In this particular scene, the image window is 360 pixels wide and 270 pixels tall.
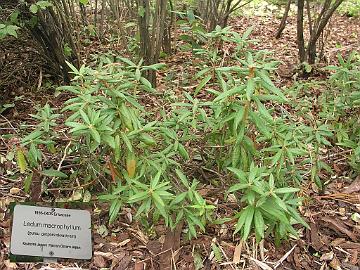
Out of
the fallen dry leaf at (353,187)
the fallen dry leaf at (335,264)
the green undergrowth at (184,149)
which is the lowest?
the fallen dry leaf at (335,264)

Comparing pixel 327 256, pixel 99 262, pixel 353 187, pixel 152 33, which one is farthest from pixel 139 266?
pixel 152 33

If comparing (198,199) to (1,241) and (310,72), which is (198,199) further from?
(310,72)

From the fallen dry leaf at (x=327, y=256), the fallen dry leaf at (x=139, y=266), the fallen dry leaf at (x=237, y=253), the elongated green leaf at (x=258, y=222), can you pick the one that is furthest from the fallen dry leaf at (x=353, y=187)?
the fallen dry leaf at (x=139, y=266)

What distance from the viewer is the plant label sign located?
92.4 inches

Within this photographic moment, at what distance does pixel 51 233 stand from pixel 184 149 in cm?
76

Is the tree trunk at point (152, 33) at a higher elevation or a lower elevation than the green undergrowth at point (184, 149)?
higher

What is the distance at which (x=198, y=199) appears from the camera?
207 cm

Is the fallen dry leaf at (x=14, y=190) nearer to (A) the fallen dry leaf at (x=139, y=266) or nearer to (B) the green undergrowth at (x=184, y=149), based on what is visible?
(B) the green undergrowth at (x=184, y=149)

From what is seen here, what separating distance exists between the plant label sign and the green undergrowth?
15 centimetres

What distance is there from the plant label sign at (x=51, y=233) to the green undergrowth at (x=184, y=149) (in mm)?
151

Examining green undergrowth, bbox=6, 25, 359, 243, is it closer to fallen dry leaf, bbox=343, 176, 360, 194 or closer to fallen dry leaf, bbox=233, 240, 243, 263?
fallen dry leaf, bbox=233, 240, 243, 263

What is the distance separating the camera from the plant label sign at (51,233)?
235 cm

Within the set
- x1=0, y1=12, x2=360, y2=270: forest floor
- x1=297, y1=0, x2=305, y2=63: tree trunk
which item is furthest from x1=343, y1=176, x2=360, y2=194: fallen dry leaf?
x1=297, y1=0, x2=305, y2=63: tree trunk

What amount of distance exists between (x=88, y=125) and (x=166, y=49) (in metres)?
2.73
